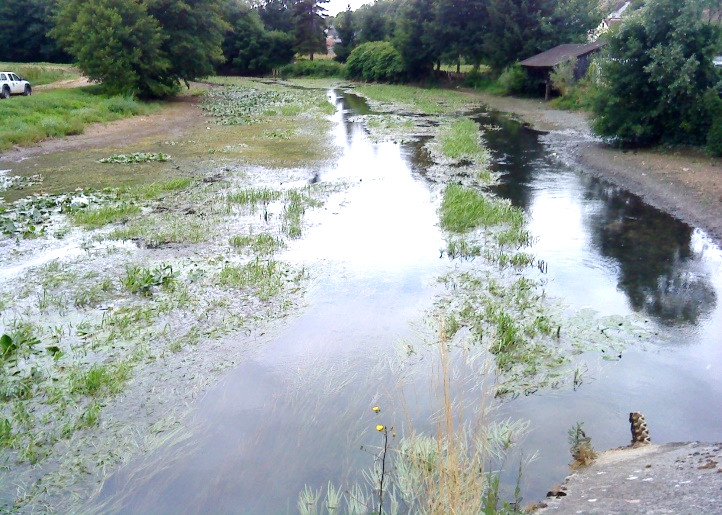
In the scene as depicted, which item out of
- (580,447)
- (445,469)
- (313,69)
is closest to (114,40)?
(580,447)

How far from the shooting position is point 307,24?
3275 inches

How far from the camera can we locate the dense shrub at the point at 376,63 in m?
58.6

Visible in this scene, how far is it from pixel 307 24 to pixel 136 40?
53465mm

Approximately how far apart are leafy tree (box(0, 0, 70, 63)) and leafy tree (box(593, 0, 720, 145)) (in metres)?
46.7

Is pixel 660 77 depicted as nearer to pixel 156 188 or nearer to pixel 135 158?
pixel 156 188

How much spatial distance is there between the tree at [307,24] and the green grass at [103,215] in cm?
7396

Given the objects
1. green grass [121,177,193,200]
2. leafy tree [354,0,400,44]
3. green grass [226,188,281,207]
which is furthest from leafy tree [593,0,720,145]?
leafy tree [354,0,400,44]

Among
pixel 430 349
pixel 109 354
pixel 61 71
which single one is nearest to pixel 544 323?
pixel 430 349

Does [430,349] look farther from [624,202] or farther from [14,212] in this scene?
[14,212]

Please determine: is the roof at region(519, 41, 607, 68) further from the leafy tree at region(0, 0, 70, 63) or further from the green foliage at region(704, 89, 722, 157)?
the leafy tree at region(0, 0, 70, 63)

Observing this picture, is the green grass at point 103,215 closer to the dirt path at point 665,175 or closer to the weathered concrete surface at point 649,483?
the weathered concrete surface at point 649,483

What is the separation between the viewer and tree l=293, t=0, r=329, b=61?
8250 centimetres

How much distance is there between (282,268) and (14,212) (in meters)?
7.14

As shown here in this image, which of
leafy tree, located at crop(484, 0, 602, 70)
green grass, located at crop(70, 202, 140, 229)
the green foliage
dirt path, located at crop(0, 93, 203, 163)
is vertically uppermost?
leafy tree, located at crop(484, 0, 602, 70)
